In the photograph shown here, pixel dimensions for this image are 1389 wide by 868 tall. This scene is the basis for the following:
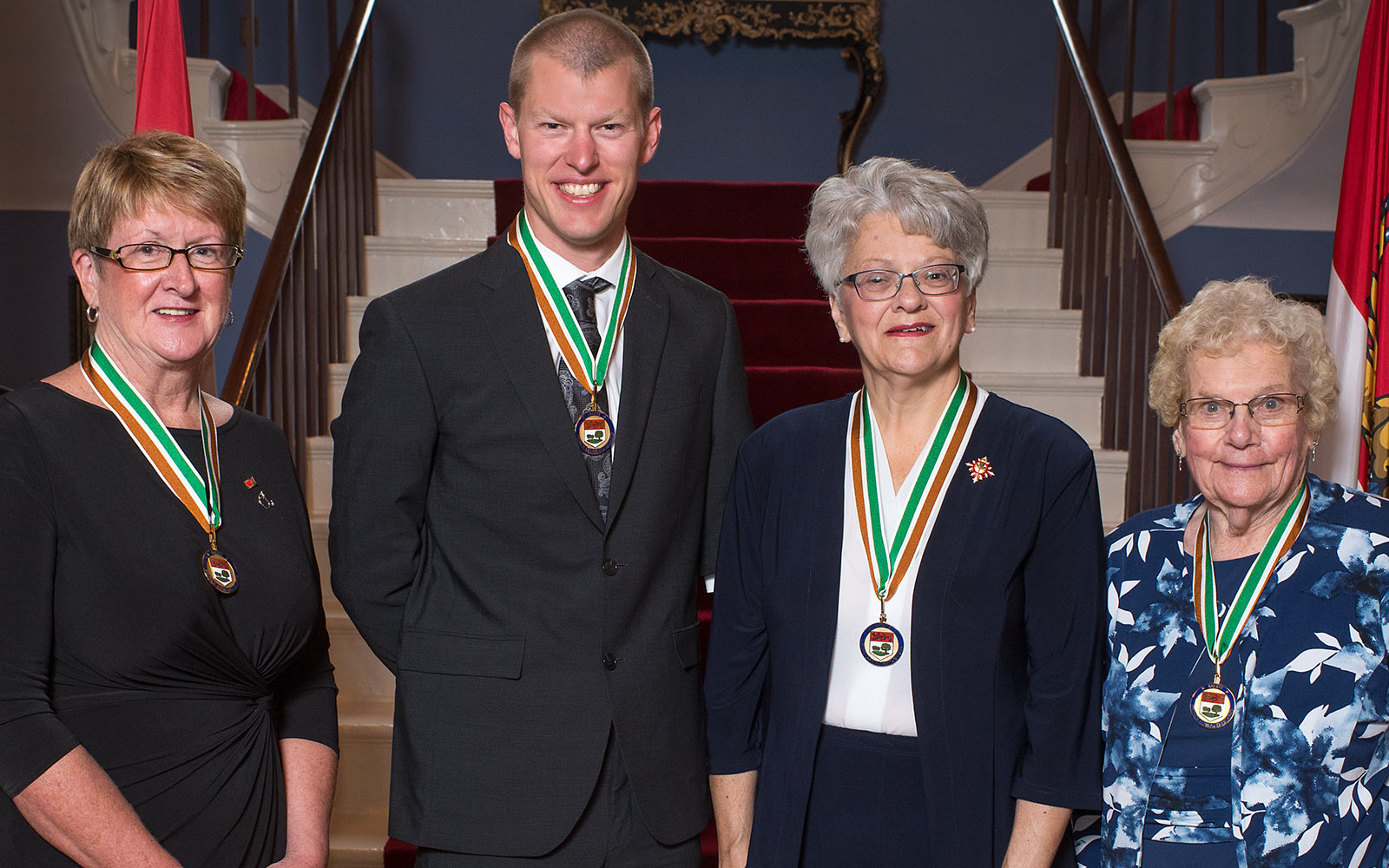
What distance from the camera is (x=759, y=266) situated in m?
5.06

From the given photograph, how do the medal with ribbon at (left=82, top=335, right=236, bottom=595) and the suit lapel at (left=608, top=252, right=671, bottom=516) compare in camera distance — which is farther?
the suit lapel at (left=608, top=252, right=671, bottom=516)

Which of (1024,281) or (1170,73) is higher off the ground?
(1170,73)

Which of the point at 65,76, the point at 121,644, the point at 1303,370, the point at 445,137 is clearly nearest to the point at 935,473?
the point at 1303,370

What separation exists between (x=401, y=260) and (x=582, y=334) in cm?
335

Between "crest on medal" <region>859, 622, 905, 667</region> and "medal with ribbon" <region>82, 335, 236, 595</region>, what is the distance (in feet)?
2.98

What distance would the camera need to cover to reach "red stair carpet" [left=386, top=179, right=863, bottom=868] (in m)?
4.33

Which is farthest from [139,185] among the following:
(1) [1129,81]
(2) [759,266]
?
(1) [1129,81]

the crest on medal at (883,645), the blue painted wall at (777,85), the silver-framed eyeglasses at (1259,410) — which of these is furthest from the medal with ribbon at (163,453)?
the blue painted wall at (777,85)

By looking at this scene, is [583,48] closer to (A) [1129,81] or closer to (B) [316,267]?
(B) [316,267]

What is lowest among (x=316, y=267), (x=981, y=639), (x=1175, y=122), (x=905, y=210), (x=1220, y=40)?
(x=981, y=639)

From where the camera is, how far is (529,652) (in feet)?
5.90

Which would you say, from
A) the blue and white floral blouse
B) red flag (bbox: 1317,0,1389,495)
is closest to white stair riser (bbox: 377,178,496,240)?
red flag (bbox: 1317,0,1389,495)

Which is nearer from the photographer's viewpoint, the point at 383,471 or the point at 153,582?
the point at 153,582

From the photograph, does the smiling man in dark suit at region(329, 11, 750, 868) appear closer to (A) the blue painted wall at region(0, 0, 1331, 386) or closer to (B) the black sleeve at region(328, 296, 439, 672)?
(B) the black sleeve at region(328, 296, 439, 672)
